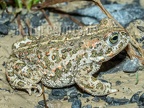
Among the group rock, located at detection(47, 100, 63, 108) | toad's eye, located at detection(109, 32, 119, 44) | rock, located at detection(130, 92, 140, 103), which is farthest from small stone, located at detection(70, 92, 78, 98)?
toad's eye, located at detection(109, 32, 119, 44)

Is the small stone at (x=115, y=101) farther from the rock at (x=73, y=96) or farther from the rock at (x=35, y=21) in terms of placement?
the rock at (x=35, y=21)

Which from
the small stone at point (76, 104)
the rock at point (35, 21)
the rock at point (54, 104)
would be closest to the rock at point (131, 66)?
the small stone at point (76, 104)

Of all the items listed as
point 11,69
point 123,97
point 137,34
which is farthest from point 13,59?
point 137,34

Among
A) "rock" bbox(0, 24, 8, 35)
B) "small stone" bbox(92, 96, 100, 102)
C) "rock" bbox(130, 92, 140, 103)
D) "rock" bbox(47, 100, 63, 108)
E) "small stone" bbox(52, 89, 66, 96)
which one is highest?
"rock" bbox(0, 24, 8, 35)

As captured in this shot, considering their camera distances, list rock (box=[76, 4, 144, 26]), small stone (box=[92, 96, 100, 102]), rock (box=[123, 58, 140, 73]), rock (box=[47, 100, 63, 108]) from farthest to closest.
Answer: rock (box=[76, 4, 144, 26]) < rock (box=[123, 58, 140, 73]) < small stone (box=[92, 96, 100, 102]) < rock (box=[47, 100, 63, 108])

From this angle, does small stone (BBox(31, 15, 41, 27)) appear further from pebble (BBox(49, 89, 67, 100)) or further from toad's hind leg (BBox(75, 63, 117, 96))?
toad's hind leg (BBox(75, 63, 117, 96))

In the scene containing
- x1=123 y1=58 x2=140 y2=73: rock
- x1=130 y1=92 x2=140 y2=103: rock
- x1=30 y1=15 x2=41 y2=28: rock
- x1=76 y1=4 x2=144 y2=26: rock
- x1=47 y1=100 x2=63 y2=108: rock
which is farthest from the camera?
x1=30 y1=15 x2=41 y2=28: rock

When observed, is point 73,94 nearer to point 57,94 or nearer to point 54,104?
point 57,94
